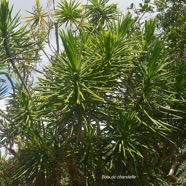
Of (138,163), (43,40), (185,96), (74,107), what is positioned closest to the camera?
(74,107)

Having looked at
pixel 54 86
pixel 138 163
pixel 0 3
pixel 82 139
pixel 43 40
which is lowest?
pixel 138 163

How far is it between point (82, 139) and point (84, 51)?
1.07m

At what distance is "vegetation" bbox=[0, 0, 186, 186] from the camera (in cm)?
438

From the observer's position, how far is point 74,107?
432 cm

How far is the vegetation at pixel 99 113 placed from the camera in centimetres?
438

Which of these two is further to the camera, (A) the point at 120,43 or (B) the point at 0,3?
(B) the point at 0,3

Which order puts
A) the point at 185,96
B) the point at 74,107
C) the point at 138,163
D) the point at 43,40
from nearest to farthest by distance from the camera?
the point at 74,107 < the point at 138,163 < the point at 185,96 < the point at 43,40

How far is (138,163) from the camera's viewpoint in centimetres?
465

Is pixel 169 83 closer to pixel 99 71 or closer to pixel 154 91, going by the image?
pixel 154 91

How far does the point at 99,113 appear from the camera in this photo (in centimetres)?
444

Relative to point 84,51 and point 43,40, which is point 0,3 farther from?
point 84,51

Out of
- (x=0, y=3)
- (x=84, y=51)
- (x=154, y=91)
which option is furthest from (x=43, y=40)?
(x=154, y=91)

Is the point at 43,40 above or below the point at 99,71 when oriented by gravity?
above

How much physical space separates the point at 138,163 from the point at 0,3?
9.01ft
